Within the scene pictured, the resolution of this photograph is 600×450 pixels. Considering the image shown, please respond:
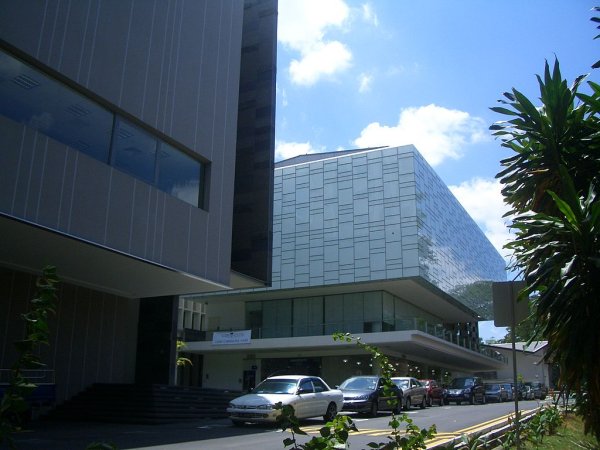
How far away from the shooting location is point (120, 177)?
15492 mm

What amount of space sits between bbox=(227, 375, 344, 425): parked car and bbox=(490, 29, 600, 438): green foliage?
9.11m

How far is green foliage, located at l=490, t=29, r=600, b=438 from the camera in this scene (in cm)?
684

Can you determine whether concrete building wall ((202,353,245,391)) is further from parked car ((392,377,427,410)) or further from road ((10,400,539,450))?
road ((10,400,539,450))

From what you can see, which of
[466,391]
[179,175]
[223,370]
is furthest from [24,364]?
[223,370]

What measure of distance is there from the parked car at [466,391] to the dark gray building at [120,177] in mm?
18480

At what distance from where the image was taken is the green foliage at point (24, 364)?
235 centimetres

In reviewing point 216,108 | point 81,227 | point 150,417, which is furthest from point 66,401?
point 216,108

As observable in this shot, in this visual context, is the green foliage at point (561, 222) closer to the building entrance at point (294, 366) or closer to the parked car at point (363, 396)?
the parked car at point (363, 396)

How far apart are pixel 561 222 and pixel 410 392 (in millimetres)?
21107

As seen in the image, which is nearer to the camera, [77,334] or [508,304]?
[508,304]

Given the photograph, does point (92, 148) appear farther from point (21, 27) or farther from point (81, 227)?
point (21, 27)

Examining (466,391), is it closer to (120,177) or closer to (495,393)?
(495,393)

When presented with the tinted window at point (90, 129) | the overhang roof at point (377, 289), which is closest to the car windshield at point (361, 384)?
the tinted window at point (90, 129)

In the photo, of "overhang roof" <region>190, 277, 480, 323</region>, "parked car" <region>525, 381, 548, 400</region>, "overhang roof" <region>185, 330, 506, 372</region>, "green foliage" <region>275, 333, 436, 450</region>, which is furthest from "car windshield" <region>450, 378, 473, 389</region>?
"green foliage" <region>275, 333, 436, 450</region>
